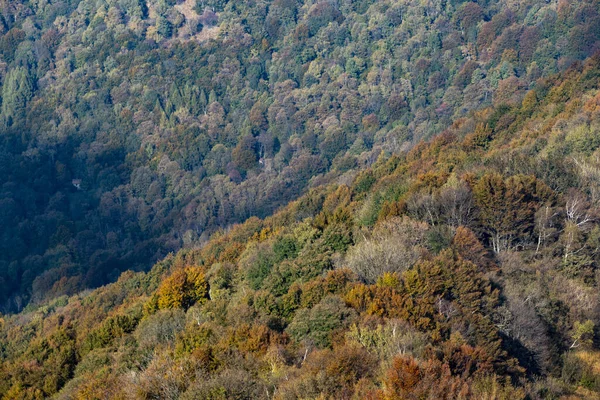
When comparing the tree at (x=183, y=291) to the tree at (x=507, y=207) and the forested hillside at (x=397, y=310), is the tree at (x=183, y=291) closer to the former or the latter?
the forested hillside at (x=397, y=310)

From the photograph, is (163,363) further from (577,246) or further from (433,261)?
(577,246)

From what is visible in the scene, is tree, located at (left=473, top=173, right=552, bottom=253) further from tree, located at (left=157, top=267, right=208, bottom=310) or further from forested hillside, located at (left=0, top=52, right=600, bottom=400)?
tree, located at (left=157, top=267, right=208, bottom=310)

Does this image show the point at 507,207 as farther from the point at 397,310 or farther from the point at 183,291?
the point at 183,291

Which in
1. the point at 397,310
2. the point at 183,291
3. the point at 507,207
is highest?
the point at 397,310

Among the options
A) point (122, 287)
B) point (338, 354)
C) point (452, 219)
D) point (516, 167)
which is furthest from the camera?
point (122, 287)

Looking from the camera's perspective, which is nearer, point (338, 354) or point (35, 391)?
point (338, 354)

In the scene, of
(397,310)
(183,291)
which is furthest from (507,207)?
(183,291)

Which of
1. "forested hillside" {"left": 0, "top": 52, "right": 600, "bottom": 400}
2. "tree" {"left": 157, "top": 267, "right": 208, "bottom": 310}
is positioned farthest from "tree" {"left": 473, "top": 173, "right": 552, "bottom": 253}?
"tree" {"left": 157, "top": 267, "right": 208, "bottom": 310}

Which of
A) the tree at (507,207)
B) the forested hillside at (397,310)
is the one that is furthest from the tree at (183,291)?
the tree at (507,207)

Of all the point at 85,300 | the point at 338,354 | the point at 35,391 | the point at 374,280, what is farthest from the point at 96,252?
the point at 338,354
